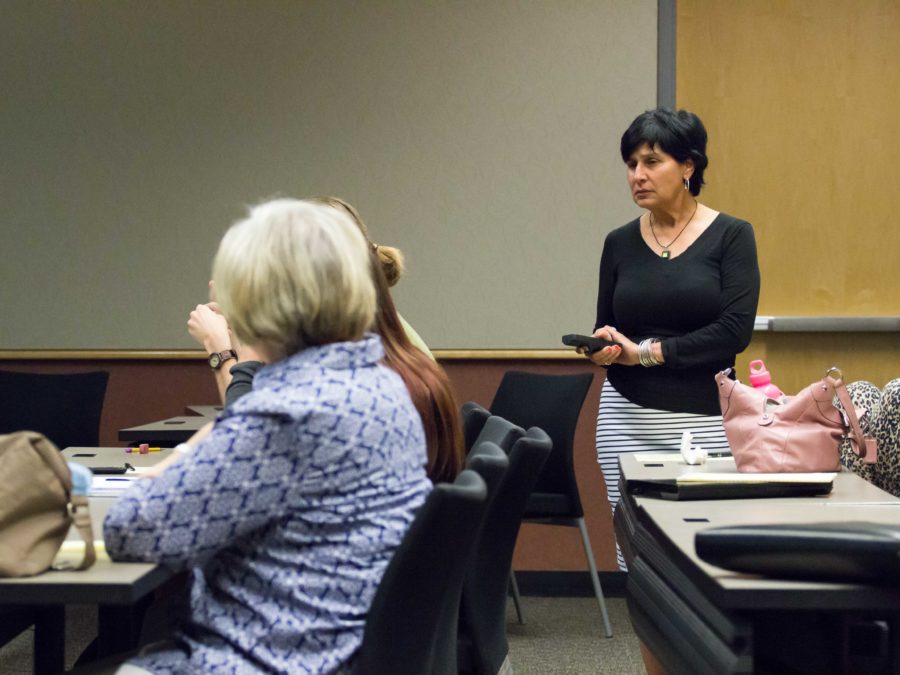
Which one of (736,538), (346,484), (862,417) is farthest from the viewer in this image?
(862,417)

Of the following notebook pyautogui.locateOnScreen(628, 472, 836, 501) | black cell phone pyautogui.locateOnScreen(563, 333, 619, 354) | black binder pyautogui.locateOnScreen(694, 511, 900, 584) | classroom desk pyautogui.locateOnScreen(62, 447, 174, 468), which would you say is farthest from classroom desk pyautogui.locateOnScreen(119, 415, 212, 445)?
black binder pyautogui.locateOnScreen(694, 511, 900, 584)

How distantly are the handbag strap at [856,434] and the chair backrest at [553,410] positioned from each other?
1750mm

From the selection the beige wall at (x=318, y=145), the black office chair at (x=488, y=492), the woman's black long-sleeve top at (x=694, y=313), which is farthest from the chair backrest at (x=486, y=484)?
the beige wall at (x=318, y=145)

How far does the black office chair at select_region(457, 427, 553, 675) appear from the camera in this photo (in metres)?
2.19

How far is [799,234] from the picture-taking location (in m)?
4.90

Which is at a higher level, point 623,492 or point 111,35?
point 111,35

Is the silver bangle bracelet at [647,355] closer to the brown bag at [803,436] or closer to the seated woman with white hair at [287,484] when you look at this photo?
the brown bag at [803,436]

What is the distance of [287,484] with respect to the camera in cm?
148

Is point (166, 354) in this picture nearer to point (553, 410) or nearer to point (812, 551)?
point (553, 410)

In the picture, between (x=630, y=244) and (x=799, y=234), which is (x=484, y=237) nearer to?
(x=799, y=234)

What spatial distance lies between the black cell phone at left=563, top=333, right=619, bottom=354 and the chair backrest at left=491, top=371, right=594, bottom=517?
103cm

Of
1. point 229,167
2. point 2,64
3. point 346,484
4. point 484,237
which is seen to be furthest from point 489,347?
point 346,484

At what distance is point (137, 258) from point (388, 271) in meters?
2.52

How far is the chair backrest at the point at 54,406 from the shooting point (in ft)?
13.9
